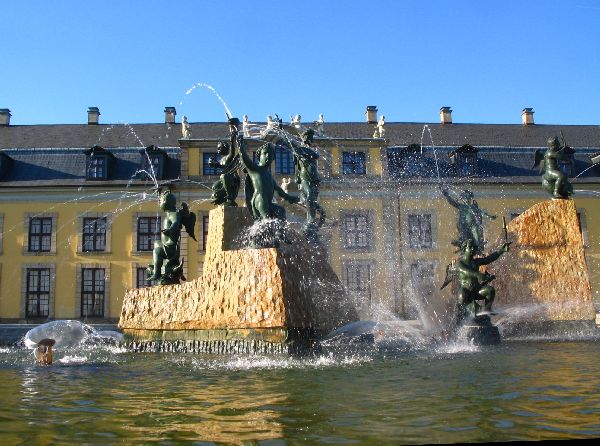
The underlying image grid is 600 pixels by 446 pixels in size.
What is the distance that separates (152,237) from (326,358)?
25.5 metres

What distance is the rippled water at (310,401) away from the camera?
371 cm

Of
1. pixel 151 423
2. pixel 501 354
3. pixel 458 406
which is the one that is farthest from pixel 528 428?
pixel 501 354

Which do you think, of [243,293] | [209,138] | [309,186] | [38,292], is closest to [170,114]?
[209,138]

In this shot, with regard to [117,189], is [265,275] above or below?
below

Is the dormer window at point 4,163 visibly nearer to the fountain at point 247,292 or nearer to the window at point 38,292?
the window at point 38,292

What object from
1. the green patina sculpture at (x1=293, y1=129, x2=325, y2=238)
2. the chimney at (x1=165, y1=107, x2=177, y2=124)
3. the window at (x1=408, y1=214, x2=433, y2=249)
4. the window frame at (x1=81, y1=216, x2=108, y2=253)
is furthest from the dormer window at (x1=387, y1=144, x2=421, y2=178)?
the green patina sculpture at (x1=293, y1=129, x2=325, y2=238)

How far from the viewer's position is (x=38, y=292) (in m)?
32.1

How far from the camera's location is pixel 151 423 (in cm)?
408

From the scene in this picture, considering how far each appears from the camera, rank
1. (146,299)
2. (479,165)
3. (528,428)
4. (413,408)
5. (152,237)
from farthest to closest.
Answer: (479,165) → (152,237) → (146,299) → (413,408) → (528,428)

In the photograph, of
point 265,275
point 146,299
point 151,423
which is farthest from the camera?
point 146,299

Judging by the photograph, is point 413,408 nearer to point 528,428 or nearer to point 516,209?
point 528,428

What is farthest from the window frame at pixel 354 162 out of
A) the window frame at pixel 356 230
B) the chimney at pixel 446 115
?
the chimney at pixel 446 115

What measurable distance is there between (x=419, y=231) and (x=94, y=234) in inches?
696

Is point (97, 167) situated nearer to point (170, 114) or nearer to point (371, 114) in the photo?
point (170, 114)
